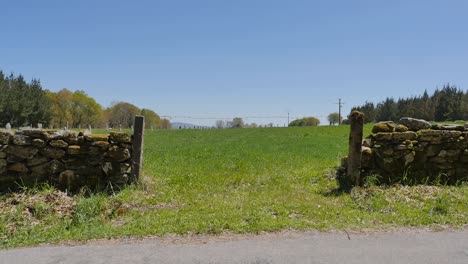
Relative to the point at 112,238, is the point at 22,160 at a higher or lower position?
higher

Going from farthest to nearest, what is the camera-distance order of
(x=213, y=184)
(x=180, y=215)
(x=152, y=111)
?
(x=152, y=111)
(x=213, y=184)
(x=180, y=215)

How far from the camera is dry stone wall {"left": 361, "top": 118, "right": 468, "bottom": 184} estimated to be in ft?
26.8

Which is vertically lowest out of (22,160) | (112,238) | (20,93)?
(112,238)

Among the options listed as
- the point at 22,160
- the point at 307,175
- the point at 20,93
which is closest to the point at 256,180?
the point at 307,175

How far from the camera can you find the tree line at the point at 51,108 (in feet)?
179

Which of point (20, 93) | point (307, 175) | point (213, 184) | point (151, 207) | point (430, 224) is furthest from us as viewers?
point (20, 93)

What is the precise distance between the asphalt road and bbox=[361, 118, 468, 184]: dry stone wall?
332 cm

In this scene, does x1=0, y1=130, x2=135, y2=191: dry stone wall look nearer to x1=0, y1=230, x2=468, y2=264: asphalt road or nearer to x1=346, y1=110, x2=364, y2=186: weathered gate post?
x1=0, y1=230, x2=468, y2=264: asphalt road

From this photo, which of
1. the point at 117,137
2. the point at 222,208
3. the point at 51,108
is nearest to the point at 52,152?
the point at 117,137

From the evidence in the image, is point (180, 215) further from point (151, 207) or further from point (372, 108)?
point (372, 108)

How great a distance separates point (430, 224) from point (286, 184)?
3.47 meters

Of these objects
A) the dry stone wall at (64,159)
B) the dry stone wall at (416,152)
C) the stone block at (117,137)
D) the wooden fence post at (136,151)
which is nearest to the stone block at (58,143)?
the dry stone wall at (64,159)

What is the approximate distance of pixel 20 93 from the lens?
190 feet

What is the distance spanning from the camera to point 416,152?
8344 millimetres
